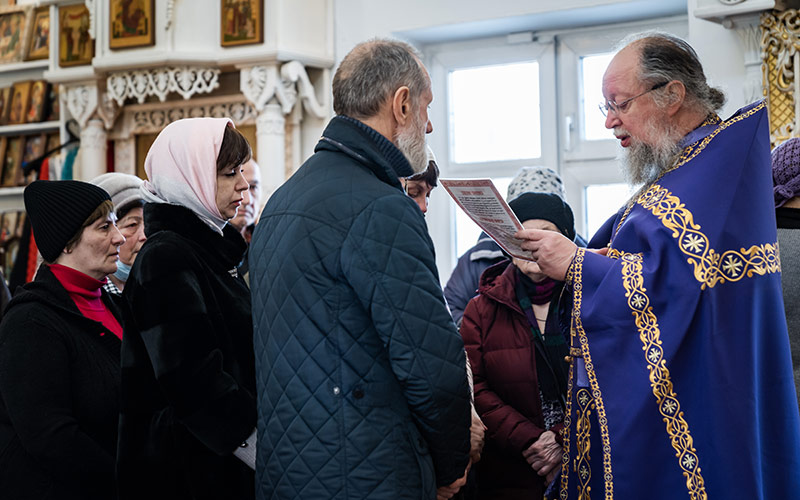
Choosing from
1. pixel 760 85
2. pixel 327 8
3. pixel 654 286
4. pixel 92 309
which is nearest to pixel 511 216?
pixel 654 286

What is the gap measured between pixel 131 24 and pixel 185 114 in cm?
65

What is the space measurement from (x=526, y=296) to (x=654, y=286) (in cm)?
92

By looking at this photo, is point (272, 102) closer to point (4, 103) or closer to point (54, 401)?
point (4, 103)

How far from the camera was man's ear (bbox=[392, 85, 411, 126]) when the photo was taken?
6.91ft

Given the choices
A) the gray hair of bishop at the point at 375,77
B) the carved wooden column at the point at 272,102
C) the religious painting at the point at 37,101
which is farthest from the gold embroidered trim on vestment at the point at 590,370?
the religious painting at the point at 37,101

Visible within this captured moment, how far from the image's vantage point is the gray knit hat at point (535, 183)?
12.8 ft

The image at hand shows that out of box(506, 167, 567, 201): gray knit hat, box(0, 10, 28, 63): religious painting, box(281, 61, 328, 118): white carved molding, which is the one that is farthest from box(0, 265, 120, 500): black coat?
box(0, 10, 28, 63): religious painting

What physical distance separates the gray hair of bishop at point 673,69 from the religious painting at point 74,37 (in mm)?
4293

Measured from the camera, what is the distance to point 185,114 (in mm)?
5770

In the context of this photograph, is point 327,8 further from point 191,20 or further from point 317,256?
point 317,256

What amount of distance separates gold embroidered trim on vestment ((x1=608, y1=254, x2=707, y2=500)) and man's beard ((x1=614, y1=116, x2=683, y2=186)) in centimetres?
32

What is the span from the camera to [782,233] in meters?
2.61

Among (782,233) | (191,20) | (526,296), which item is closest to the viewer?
(782,233)

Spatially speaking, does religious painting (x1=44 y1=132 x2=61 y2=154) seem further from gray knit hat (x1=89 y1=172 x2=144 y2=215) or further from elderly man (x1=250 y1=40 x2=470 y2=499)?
elderly man (x1=250 y1=40 x2=470 y2=499)
